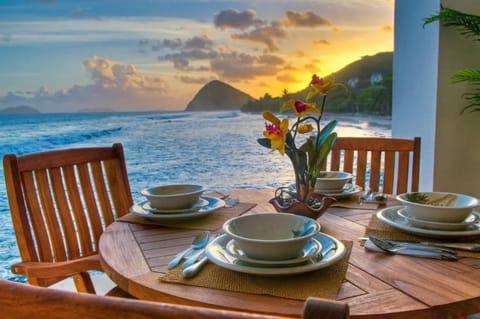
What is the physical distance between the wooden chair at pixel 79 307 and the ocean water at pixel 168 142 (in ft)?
12.8

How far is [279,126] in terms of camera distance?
104 centimetres

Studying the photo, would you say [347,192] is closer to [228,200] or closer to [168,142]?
[228,200]

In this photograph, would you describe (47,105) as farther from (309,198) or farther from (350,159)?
(309,198)

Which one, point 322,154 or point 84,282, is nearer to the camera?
point 322,154

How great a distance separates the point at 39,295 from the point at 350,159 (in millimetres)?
1640

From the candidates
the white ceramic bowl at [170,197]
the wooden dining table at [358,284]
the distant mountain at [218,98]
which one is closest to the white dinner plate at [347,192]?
the wooden dining table at [358,284]

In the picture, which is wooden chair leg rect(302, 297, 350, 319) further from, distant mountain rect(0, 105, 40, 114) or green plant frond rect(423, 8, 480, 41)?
distant mountain rect(0, 105, 40, 114)

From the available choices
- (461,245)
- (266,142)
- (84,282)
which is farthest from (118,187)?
(461,245)

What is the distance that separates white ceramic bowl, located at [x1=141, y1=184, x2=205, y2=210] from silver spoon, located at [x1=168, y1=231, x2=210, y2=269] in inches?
7.2

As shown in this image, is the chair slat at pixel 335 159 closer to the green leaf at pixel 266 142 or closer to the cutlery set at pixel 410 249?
the green leaf at pixel 266 142

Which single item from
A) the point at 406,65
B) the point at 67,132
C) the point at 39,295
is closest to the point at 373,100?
the point at 406,65

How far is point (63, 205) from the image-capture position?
4.69 feet

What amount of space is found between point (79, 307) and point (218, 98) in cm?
461

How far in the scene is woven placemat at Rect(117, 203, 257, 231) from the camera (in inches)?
44.6
